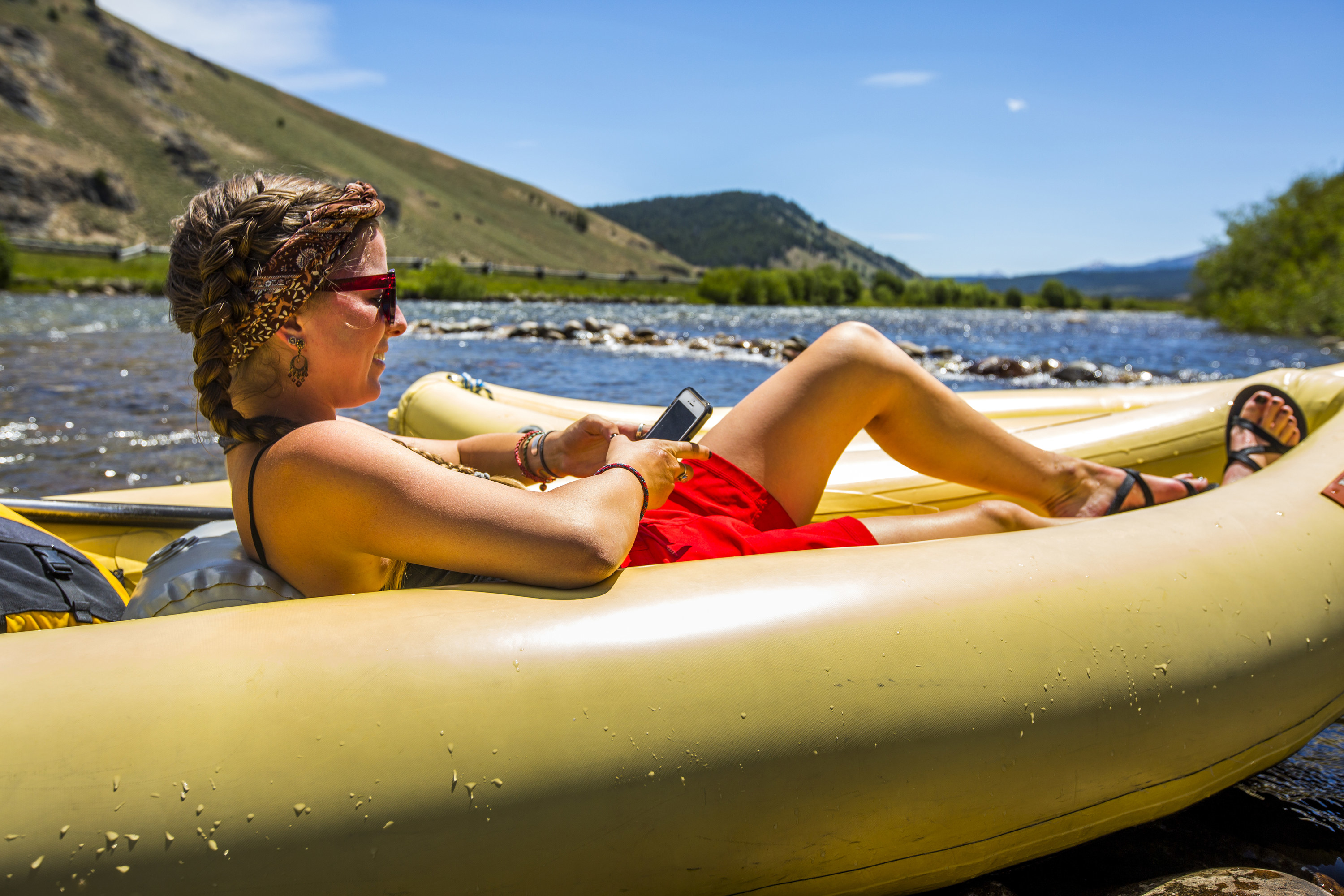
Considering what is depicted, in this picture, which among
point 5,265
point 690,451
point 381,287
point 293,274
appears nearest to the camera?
point 293,274

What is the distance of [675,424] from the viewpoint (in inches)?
65.0

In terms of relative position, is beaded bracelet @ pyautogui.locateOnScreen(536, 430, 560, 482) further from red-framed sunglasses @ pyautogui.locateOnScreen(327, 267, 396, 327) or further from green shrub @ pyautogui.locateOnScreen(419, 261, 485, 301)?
green shrub @ pyautogui.locateOnScreen(419, 261, 485, 301)

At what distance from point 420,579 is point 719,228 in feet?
429

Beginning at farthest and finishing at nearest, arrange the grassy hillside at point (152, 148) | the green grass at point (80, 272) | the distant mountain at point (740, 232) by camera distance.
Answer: the distant mountain at point (740, 232)
the grassy hillside at point (152, 148)
the green grass at point (80, 272)

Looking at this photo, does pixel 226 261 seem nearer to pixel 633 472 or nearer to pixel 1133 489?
pixel 633 472

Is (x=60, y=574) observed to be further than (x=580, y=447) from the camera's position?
No

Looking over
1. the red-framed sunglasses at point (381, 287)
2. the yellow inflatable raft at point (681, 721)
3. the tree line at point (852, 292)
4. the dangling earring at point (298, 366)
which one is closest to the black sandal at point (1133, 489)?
the yellow inflatable raft at point (681, 721)

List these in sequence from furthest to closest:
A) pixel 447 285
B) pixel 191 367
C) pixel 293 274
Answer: pixel 447 285 < pixel 191 367 < pixel 293 274

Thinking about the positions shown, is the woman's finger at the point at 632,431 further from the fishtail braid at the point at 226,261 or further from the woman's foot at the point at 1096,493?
the woman's foot at the point at 1096,493

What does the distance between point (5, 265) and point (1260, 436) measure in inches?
1345

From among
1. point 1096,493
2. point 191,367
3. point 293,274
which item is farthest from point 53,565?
point 191,367

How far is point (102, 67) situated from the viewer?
206 feet

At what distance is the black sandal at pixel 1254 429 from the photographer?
2.38 m

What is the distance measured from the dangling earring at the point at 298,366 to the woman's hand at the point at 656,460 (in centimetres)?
50
